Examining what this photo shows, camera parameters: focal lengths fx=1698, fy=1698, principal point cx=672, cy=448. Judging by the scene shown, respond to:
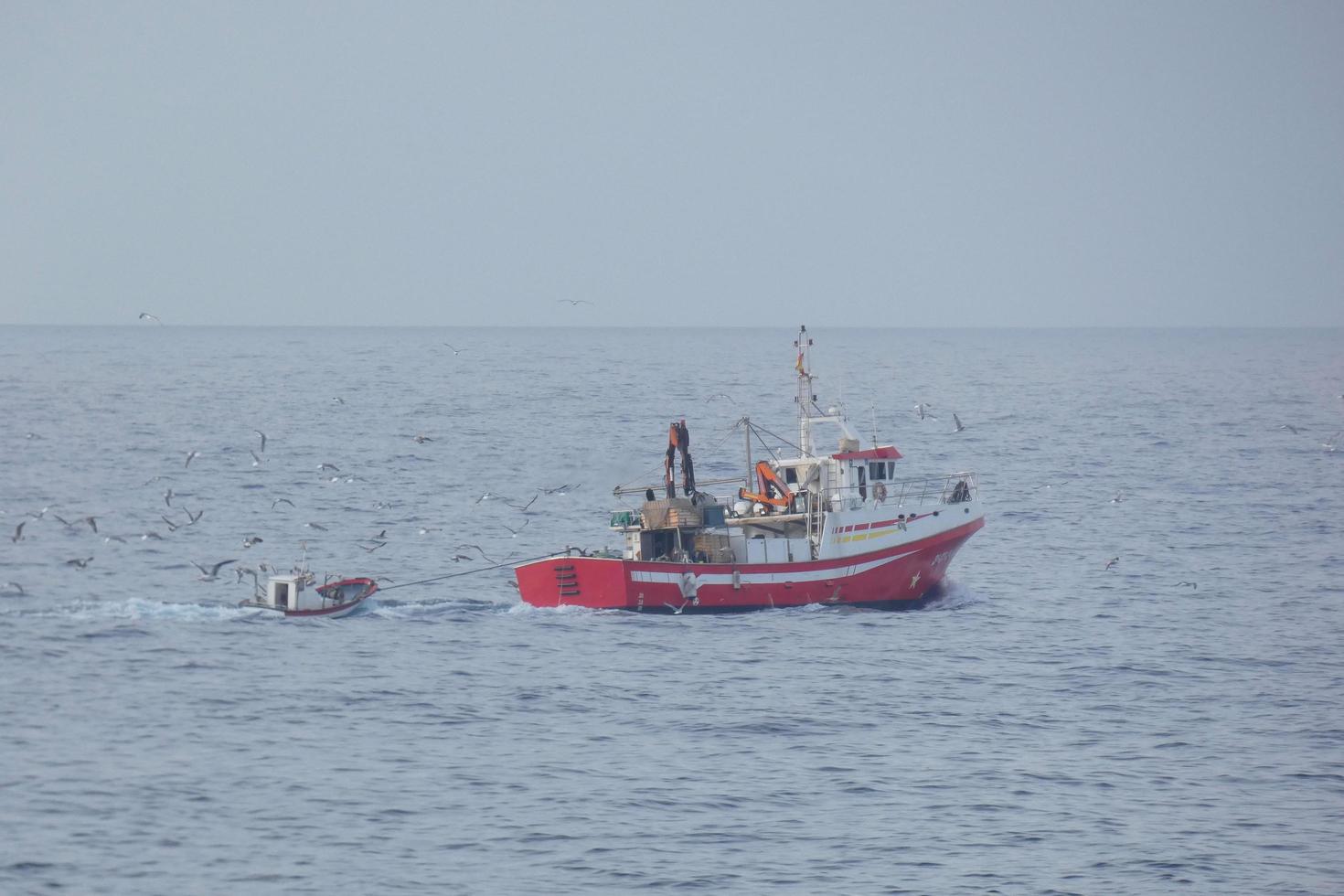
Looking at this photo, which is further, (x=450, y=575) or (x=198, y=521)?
(x=198, y=521)

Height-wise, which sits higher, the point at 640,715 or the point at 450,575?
the point at 450,575

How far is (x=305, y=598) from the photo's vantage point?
5238cm

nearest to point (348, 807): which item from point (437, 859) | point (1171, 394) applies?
point (437, 859)

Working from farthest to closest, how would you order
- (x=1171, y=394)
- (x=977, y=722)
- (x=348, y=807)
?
1. (x=1171, y=394)
2. (x=977, y=722)
3. (x=348, y=807)

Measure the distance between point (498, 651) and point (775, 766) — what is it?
13.1 m

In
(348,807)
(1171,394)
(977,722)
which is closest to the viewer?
(348,807)

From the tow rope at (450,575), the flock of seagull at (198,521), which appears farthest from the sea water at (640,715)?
the flock of seagull at (198,521)

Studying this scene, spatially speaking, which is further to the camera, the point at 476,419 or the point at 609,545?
the point at 476,419

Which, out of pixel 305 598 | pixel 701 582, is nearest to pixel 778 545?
pixel 701 582

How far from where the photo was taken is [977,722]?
137ft

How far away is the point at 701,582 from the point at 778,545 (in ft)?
9.97

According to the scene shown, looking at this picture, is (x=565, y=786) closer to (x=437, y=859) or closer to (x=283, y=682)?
(x=437, y=859)

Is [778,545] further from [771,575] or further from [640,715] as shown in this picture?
[640,715]

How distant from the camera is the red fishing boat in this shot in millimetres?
54562
